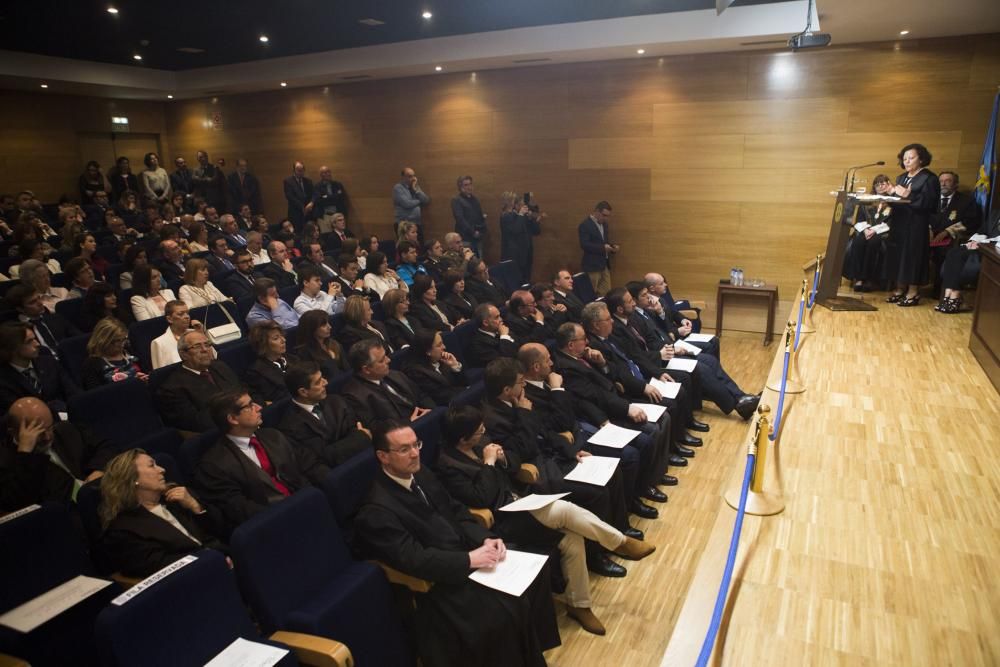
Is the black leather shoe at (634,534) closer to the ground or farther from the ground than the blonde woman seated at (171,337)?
closer to the ground

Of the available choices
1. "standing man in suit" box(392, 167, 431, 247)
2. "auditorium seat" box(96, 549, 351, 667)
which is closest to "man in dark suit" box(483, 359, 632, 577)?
"auditorium seat" box(96, 549, 351, 667)

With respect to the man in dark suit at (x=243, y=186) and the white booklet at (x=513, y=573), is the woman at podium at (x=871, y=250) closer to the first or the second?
the white booklet at (x=513, y=573)

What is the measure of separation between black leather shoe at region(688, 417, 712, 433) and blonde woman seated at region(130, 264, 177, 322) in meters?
3.92

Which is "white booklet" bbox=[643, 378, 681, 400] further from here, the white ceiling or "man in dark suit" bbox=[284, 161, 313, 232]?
"man in dark suit" bbox=[284, 161, 313, 232]

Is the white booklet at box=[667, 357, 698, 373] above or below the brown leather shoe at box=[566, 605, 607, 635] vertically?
above

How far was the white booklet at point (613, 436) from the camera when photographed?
11.5 feet

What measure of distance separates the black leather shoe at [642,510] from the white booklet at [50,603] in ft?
8.49

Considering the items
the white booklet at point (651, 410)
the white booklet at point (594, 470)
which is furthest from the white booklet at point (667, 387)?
the white booklet at point (594, 470)

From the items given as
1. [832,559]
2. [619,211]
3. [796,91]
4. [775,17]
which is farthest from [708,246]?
[832,559]

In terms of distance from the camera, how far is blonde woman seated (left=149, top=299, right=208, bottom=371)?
12.8 feet

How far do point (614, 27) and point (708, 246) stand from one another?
2.57m

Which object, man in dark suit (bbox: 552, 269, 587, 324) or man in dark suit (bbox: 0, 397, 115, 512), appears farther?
man in dark suit (bbox: 552, 269, 587, 324)

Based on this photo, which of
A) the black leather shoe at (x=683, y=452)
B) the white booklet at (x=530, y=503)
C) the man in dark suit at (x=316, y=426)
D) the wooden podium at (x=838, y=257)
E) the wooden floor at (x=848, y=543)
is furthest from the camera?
the wooden podium at (x=838, y=257)

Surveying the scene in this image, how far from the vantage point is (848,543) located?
2650 mm
